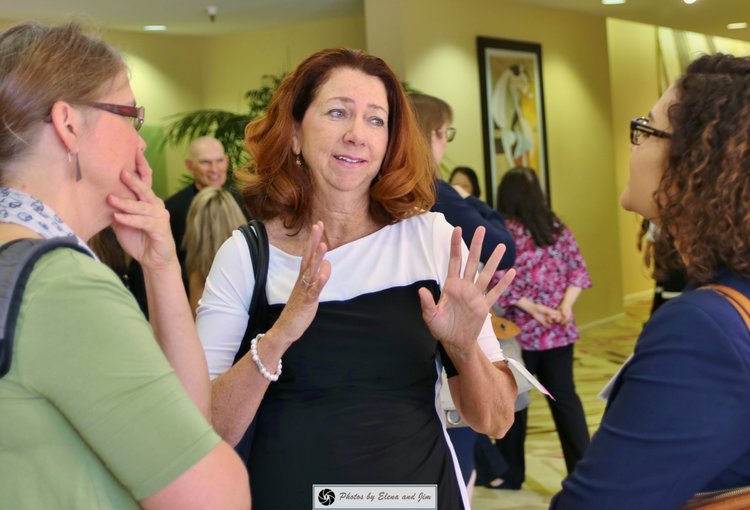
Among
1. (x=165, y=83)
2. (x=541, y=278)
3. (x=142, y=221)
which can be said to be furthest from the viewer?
(x=165, y=83)

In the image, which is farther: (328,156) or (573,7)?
(573,7)

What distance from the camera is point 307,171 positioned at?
6.97ft

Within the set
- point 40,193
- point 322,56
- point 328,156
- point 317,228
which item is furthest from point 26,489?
point 322,56

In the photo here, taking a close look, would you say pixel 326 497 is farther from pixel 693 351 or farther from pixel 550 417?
pixel 550 417

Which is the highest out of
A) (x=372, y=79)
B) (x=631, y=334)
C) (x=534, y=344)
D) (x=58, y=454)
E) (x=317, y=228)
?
(x=372, y=79)

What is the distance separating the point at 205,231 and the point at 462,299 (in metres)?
2.49

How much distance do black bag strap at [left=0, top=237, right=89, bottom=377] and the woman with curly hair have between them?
2.63ft

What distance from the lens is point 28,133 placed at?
1.21m

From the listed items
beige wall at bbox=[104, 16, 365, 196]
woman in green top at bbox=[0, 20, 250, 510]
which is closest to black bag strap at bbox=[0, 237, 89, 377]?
woman in green top at bbox=[0, 20, 250, 510]

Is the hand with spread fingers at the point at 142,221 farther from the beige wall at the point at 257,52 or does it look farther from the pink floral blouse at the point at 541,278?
the beige wall at the point at 257,52

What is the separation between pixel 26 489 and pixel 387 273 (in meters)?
0.98

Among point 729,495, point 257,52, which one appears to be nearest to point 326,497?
point 729,495

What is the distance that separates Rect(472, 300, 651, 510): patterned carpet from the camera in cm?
483

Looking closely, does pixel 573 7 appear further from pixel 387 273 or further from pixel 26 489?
pixel 26 489
